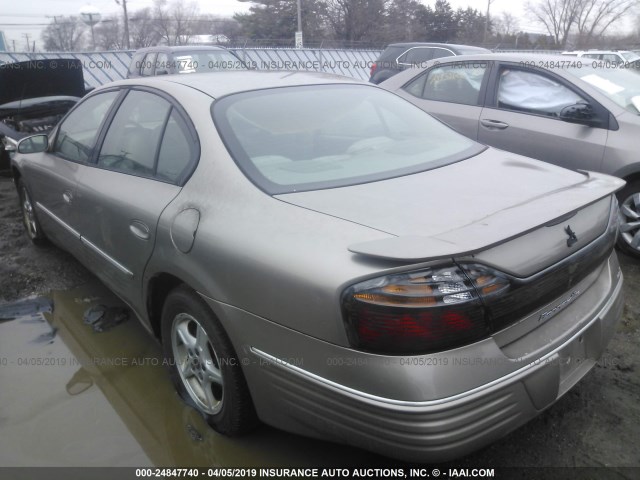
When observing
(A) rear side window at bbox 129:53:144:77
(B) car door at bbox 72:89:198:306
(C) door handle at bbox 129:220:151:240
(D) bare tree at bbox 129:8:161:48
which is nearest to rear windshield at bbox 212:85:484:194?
(B) car door at bbox 72:89:198:306

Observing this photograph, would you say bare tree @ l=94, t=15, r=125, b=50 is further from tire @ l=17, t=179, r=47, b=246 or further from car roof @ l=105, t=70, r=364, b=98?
car roof @ l=105, t=70, r=364, b=98

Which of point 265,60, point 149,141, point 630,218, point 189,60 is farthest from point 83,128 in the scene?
point 265,60

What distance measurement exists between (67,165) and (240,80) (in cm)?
144

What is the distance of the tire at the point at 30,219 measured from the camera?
4.59 meters

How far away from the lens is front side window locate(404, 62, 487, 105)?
17.0ft

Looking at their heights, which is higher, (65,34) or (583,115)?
(65,34)

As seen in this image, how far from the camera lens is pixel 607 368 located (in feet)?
9.36

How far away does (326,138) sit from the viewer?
2.70 meters

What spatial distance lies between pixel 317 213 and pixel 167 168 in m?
1.02

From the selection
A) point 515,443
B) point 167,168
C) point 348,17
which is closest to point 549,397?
point 515,443

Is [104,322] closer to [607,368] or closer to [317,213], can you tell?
[317,213]

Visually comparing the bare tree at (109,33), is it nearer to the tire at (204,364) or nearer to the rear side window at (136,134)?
the rear side window at (136,134)

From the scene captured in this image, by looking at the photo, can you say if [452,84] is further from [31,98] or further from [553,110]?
[31,98]

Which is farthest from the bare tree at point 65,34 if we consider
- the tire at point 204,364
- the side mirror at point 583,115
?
the tire at point 204,364
